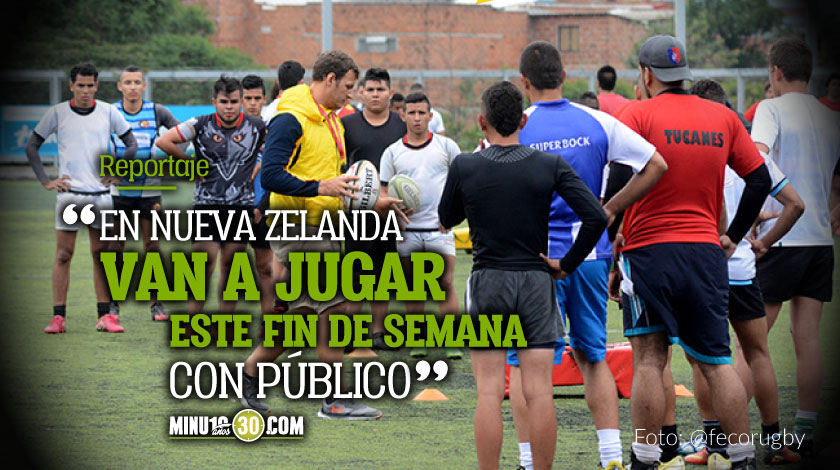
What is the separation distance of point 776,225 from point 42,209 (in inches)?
757

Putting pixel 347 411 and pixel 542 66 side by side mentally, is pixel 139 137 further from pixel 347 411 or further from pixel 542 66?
pixel 542 66

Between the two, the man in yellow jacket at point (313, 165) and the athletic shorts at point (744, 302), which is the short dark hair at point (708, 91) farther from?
the man in yellow jacket at point (313, 165)

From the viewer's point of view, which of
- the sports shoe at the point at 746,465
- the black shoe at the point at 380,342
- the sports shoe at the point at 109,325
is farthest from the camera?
the sports shoe at the point at 109,325

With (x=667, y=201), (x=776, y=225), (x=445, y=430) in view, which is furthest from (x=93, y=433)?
(x=776, y=225)

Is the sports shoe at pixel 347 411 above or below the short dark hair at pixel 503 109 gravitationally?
below

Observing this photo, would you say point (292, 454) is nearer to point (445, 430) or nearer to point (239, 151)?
point (445, 430)

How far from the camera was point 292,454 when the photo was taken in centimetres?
638

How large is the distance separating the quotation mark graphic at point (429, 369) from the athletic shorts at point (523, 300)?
121 inches

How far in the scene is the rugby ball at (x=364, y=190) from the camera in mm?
6883

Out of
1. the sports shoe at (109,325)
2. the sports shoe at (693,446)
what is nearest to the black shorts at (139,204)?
the sports shoe at (109,325)

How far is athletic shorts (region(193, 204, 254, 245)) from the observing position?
9.80 meters

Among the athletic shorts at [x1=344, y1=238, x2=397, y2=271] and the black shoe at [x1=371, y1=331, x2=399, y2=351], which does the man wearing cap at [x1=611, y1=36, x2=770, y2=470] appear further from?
the black shoe at [x1=371, y1=331, x2=399, y2=351]

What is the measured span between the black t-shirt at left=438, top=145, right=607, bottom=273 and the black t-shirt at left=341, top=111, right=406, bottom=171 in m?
3.87

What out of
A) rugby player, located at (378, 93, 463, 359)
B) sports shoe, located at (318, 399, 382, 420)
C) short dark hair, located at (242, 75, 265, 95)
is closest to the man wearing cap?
sports shoe, located at (318, 399, 382, 420)
